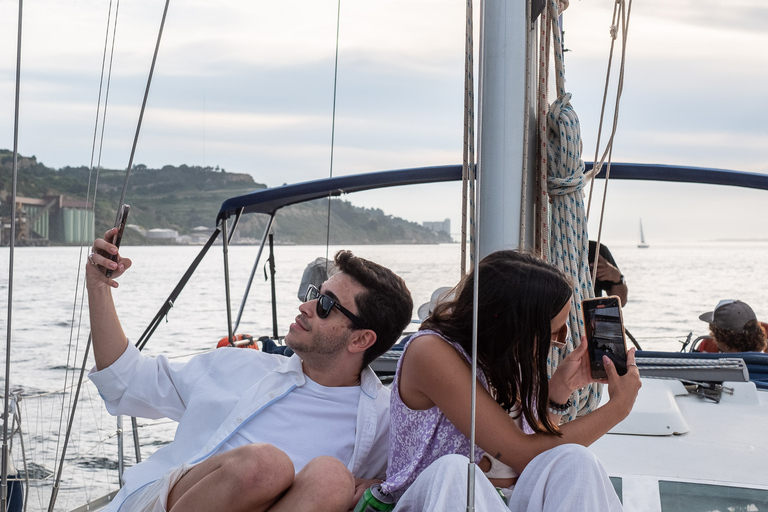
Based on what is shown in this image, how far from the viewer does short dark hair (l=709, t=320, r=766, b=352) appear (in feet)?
11.4

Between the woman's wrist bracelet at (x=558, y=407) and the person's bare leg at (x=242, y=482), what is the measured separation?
63cm

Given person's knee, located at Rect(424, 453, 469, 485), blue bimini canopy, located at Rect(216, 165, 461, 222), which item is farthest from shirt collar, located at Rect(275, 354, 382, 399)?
blue bimini canopy, located at Rect(216, 165, 461, 222)

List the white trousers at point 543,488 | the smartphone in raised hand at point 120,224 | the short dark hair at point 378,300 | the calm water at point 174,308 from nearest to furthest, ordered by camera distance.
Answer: the white trousers at point 543,488, the smartphone in raised hand at point 120,224, the short dark hair at point 378,300, the calm water at point 174,308

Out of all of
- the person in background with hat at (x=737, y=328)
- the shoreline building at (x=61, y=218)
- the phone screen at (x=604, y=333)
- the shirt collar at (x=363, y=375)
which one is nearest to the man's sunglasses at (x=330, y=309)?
the shirt collar at (x=363, y=375)

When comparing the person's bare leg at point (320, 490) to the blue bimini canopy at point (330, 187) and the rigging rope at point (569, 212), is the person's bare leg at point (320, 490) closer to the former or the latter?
the rigging rope at point (569, 212)

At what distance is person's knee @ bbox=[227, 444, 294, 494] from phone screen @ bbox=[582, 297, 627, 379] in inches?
27.0

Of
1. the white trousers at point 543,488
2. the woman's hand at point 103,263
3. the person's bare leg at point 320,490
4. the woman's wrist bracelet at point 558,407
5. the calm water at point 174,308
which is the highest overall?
the woman's hand at point 103,263

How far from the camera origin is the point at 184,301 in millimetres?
31922

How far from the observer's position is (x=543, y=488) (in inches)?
55.5

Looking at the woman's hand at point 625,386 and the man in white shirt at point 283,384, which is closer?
the woman's hand at point 625,386

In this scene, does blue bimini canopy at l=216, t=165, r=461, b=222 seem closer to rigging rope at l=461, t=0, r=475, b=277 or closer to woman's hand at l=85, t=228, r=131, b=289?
rigging rope at l=461, t=0, r=475, b=277

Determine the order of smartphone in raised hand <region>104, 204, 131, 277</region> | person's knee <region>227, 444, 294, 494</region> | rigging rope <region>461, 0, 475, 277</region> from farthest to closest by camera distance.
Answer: rigging rope <region>461, 0, 475, 277</region> < smartphone in raised hand <region>104, 204, 131, 277</region> < person's knee <region>227, 444, 294, 494</region>

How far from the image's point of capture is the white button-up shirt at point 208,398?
6.06 feet

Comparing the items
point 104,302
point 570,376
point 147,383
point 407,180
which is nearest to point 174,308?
point 407,180
